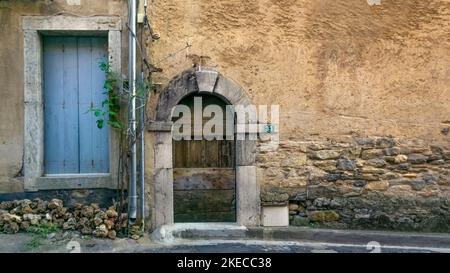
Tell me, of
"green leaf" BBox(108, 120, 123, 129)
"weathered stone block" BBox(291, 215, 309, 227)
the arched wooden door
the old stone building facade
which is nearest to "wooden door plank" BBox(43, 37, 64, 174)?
the old stone building facade

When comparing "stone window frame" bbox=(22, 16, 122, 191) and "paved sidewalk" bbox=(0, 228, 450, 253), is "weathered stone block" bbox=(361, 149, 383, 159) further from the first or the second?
"stone window frame" bbox=(22, 16, 122, 191)

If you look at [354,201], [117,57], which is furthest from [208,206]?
[117,57]

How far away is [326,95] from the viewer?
15.5ft

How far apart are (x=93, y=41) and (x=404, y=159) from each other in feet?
13.4

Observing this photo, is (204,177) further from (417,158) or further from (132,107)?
(417,158)

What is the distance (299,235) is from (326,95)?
1.70 meters

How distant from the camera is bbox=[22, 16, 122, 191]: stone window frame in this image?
460 centimetres

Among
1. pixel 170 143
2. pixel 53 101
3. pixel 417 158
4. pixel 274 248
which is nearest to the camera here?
pixel 274 248

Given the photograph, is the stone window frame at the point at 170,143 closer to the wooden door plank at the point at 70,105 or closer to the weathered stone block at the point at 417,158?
the wooden door plank at the point at 70,105

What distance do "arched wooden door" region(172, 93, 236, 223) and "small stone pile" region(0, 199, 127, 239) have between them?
0.77m


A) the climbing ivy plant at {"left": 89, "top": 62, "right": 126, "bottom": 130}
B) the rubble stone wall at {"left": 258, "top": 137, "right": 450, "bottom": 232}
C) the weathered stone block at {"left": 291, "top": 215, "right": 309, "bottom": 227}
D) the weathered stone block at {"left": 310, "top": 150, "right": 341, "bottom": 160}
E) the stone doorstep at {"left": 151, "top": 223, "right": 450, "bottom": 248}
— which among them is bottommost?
the stone doorstep at {"left": 151, "top": 223, "right": 450, "bottom": 248}

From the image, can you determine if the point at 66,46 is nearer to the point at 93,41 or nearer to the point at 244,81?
the point at 93,41

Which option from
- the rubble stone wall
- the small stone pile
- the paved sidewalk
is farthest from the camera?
the rubble stone wall

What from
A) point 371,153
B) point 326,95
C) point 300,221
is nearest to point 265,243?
point 300,221
